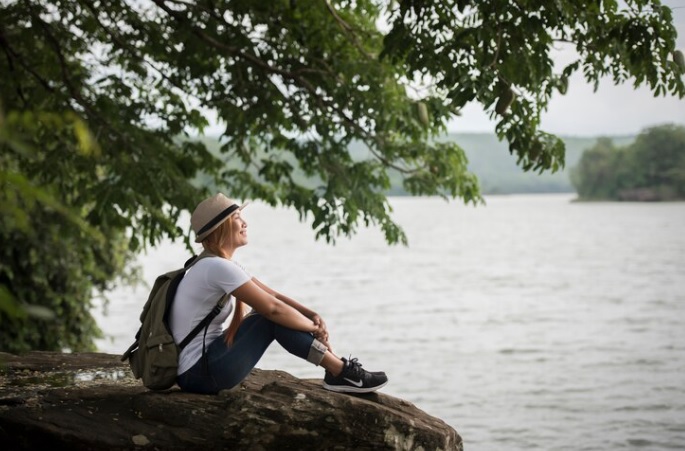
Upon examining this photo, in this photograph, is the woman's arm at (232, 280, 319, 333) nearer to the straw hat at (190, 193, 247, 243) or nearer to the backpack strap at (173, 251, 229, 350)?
the backpack strap at (173, 251, 229, 350)

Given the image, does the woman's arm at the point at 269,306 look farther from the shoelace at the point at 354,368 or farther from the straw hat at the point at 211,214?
the shoelace at the point at 354,368

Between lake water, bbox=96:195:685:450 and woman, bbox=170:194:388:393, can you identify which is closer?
woman, bbox=170:194:388:393

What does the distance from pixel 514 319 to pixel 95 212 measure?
72.6 ft

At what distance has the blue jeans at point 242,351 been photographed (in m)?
5.86

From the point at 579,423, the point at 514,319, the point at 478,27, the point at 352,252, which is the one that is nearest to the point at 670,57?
the point at 478,27

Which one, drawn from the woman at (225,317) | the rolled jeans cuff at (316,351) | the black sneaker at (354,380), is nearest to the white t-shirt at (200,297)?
the woman at (225,317)

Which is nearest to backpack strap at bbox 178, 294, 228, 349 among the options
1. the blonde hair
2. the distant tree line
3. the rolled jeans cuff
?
the blonde hair

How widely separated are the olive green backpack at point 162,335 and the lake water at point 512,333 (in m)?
3.65

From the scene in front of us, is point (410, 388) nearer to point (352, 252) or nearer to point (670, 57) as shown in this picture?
point (670, 57)

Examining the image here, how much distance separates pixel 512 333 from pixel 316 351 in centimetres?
2174

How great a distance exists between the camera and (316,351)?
5879 mm

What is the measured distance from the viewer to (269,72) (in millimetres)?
Answer: 10484

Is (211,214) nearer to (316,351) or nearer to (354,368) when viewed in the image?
(316,351)

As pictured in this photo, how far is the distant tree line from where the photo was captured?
465 feet
